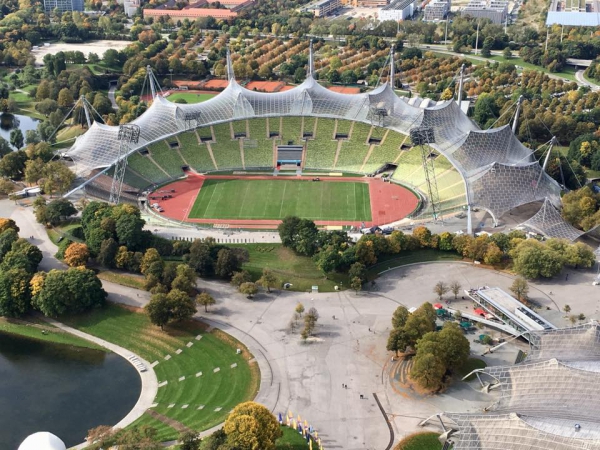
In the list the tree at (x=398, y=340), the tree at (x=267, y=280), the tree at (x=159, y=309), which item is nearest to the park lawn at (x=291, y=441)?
the tree at (x=398, y=340)

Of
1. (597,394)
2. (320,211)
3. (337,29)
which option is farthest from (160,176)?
(337,29)

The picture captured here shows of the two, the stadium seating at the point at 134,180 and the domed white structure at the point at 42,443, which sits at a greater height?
the domed white structure at the point at 42,443

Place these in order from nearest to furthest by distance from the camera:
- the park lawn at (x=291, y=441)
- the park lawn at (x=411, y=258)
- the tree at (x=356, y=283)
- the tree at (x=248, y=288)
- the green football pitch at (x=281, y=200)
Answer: the park lawn at (x=291, y=441) < the tree at (x=248, y=288) < the tree at (x=356, y=283) < the park lawn at (x=411, y=258) < the green football pitch at (x=281, y=200)

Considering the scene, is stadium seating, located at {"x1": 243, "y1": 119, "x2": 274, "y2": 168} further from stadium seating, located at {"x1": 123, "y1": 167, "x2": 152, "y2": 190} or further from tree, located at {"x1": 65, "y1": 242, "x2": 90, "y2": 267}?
tree, located at {"x1": 65, "y1": 242, "x2": 90, "y2": 267}

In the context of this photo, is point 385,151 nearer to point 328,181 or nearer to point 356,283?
point 328,181

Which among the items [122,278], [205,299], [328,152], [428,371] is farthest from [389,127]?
[428,371]

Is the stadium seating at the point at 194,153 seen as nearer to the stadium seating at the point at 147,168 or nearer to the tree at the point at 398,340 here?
the stadium seating at the point at 147,168

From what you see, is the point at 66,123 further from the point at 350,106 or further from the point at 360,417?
the point at 360,417

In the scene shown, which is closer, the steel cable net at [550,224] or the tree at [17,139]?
the steel cable net at [550,224]

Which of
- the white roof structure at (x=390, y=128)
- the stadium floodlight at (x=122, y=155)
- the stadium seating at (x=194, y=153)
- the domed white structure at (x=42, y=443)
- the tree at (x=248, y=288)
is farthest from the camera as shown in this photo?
the stadium seating at (x=194, y=153)
